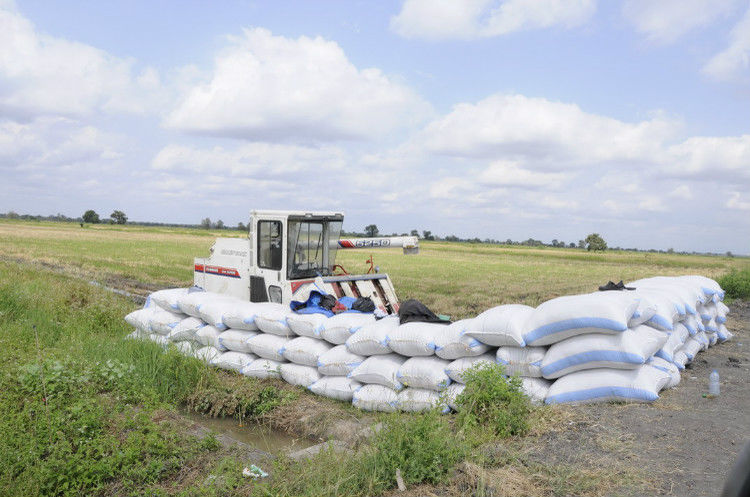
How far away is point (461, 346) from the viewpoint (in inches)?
219

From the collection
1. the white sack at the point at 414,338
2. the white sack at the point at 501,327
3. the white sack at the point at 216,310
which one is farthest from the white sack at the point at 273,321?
the white sack at the point at 501,327

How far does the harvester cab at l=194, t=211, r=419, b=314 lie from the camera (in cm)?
873

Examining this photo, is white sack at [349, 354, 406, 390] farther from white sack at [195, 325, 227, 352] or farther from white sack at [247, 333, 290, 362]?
white sack at [195, 325, 227, 352]

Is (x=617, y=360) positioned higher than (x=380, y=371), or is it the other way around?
(x=617, y=360)

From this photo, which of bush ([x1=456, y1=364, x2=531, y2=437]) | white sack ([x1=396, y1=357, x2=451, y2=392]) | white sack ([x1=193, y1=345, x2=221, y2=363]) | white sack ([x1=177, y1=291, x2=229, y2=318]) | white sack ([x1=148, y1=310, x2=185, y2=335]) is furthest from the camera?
white sack ([x1=148, y1=310, x2=185, y2=335])

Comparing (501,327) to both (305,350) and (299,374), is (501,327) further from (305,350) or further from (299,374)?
(299,374)

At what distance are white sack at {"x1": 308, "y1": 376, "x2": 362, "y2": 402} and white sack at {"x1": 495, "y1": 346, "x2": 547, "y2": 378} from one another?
5.64 ft

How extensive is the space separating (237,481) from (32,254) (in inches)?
985

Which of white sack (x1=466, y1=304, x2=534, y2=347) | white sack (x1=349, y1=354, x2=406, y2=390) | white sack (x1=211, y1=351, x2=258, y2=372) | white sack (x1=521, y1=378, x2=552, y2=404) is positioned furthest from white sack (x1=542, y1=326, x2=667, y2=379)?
white sack (x1=211, y1=351, x2=258, y2=372)

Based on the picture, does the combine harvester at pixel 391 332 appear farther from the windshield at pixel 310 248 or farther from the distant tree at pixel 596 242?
the distant tree at pixel 596 242

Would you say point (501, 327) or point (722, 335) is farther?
point (722, 335)

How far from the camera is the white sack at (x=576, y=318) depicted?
5.03 m

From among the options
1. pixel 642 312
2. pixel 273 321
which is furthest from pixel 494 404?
pixel 273 321

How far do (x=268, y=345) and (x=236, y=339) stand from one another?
2.02 feet
